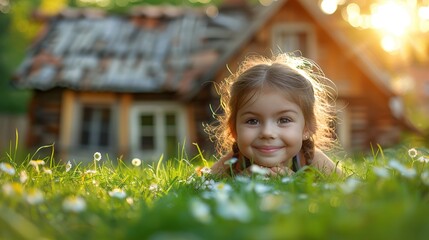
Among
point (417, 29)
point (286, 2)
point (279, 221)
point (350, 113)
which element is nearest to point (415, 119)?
point (417, 29)

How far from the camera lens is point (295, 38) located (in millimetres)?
14023

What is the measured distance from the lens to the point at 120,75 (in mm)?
13906

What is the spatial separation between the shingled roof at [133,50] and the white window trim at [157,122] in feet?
2.27

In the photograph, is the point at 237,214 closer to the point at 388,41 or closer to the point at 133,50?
the point at 133,50

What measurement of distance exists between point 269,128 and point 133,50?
11.7 m

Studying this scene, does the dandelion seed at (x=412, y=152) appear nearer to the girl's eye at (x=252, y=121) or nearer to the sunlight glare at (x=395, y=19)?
the girl's eye at (x=252, y=121)

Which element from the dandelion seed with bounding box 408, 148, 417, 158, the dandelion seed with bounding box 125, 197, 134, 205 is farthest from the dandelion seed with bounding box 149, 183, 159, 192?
the dandelion seed with bounding box 408, 148, 417, 158

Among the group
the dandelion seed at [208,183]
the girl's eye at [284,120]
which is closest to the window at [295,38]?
the girl's eye at [284,120]

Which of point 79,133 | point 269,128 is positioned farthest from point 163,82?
point 269,128

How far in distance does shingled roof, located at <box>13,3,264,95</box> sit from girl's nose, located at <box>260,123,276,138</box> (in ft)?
31.2

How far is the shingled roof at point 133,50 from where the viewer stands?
13.7 metres

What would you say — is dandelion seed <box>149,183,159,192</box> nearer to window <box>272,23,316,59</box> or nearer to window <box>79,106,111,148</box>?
window <box>272,23,316,59</box>

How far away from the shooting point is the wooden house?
13.6 meters

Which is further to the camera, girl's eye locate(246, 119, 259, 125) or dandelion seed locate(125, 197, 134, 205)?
girl's eye locate(246, 119, 259, 125)
